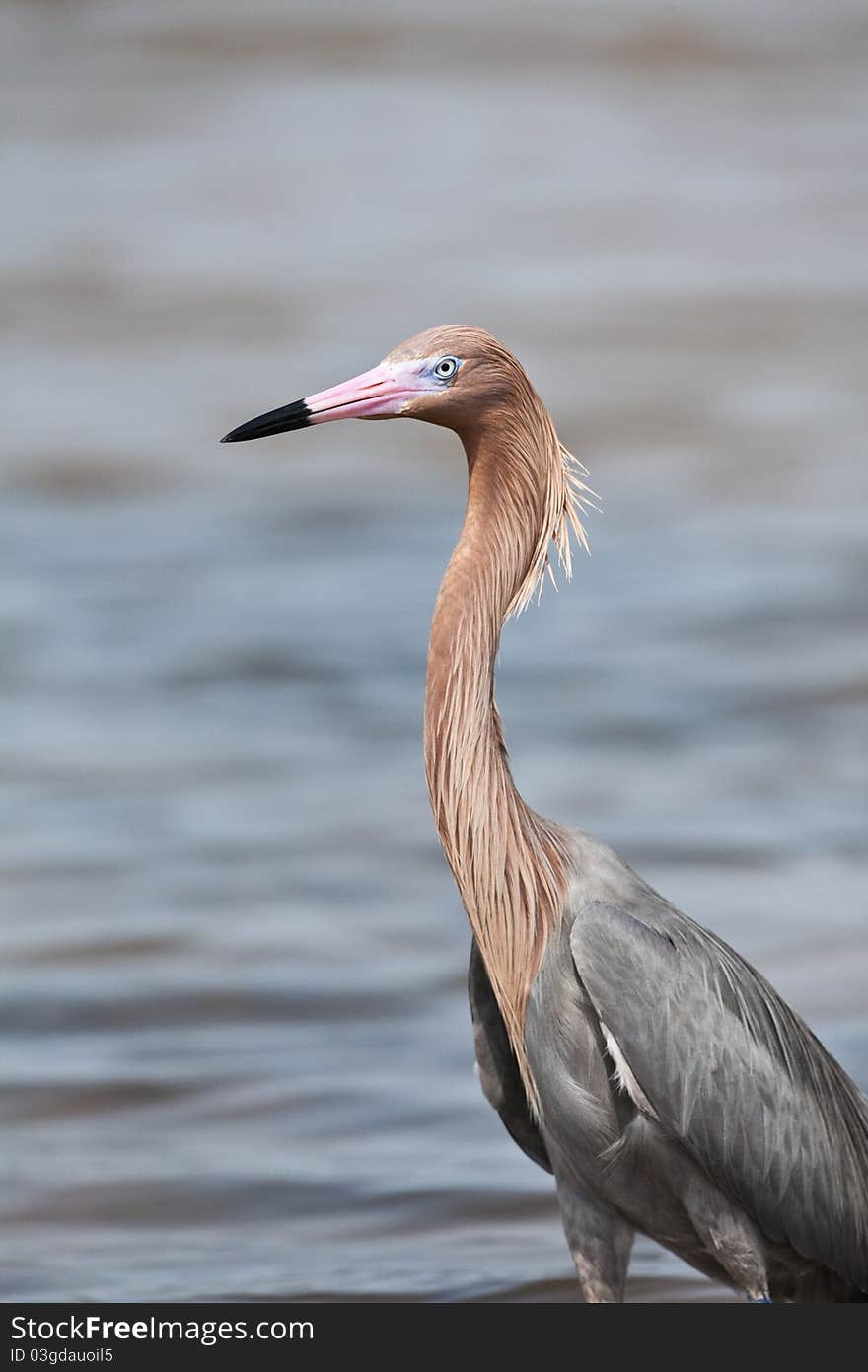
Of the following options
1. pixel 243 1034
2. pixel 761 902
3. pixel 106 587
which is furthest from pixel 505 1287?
pixel 106 587

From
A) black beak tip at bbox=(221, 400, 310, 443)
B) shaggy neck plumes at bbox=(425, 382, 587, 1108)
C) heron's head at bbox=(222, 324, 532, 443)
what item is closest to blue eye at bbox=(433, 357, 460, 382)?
heron's head at bbox=(222, 324, 532, 443)

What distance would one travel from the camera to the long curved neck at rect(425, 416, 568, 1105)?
15.9ft

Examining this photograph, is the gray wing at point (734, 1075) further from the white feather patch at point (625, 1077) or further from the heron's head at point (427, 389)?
the heron's head at point (427, 389)

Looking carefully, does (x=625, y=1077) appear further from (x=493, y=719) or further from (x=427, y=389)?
(x=427, y=389)

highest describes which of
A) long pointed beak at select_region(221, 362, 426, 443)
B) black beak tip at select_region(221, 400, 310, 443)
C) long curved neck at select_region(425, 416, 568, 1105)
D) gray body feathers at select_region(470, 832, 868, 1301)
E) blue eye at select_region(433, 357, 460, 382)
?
blue eye at select_region(433, 357, 460, 382)

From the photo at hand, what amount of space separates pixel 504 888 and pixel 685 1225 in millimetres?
888

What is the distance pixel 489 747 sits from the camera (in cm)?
491

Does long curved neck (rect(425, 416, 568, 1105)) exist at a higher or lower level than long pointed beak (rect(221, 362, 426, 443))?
lower

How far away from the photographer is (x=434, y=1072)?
8531 millimetres

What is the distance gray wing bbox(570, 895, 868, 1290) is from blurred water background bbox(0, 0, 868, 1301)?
1.36 meters

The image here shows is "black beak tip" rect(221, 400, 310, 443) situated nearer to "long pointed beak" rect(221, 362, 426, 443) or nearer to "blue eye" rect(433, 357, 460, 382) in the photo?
"long pointed beak" rect(221, 362, 426, 443)

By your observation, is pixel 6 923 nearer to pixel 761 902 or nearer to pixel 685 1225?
pixel 761 902

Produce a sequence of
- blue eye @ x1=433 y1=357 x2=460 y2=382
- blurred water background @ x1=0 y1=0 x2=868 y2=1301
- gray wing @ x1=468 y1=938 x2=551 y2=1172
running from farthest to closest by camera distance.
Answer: blurred water background @ x1=0 y1=0 x2=868 y2=1301 → gray wing @ x1=468 y1=938 x2=551 y2=1172 → blue eye @ x1=433 y1=357 x2=460 y2=382

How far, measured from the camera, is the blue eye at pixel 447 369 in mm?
4789
